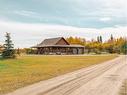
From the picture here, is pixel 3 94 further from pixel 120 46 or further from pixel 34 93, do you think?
pixel 120 46

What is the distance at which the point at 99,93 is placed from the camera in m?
12.5

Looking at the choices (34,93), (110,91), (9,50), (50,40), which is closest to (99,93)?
(110,91)

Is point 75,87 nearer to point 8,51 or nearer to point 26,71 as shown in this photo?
point 26,71

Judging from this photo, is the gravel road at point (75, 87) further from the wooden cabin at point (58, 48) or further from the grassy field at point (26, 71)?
the wooden cabin at point (58, 48)

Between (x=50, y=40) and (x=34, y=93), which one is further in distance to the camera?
(x=50, y=40)

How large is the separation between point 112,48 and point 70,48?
2716 centimetres

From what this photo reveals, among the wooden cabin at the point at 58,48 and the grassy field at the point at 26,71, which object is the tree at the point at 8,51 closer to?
the grassy field at the point at 26,71

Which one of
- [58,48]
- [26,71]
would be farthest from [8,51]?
[58,48]

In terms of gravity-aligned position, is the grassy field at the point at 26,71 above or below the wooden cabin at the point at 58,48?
below

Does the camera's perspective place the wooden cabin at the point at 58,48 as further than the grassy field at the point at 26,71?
Yes

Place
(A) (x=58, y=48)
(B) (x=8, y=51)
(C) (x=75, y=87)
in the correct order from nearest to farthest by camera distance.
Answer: (C) (x=75, y=87) → (B) (x=8, y=51) → (A) (x=58, y=48)

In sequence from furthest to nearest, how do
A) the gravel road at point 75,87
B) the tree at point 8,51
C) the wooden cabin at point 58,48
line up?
the wooden cabin at point 58,48 → the tree at point 8,51 → the gravel road at point 75,87

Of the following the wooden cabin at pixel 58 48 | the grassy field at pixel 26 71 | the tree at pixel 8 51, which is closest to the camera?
the grassy field at pixel 26 71

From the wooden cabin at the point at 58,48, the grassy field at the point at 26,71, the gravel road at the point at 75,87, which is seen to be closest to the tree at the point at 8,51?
the grassy field at the point at 26,71
